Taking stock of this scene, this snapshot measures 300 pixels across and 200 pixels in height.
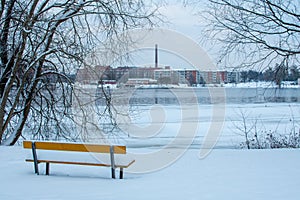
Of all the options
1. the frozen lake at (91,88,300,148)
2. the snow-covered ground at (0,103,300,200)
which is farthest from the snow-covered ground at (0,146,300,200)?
the frozen lake at (91,88,300,148)

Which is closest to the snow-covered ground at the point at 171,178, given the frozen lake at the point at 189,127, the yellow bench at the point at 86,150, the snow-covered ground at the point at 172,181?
the snow-covered ground at the point at 172,181

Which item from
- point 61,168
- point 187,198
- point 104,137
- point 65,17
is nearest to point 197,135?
point 104,137

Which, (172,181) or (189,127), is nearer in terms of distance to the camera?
(172,181)

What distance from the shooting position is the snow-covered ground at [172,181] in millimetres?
4367

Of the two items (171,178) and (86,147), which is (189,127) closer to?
(171,178)

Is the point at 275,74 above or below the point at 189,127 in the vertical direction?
above

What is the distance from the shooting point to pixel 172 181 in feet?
16.9

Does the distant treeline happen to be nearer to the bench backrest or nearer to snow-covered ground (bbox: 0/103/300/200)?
snow-covered ground (bbox: 0/103/300/200)

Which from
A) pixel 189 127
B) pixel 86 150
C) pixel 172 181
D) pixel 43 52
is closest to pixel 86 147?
pixel 86 150

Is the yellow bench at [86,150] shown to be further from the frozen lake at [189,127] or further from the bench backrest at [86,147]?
the frozen lake at [189,127]

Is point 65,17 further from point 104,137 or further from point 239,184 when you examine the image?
point 239,184

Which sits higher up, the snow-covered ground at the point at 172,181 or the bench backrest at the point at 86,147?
the bench backrest at the point at 86,147

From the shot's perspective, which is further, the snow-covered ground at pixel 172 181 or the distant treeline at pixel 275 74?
the distant treeline at pixel 275 74

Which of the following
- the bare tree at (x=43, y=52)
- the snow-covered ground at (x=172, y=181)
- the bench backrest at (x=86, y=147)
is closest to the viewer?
the snow-covered ground at (x=172, y=181)
